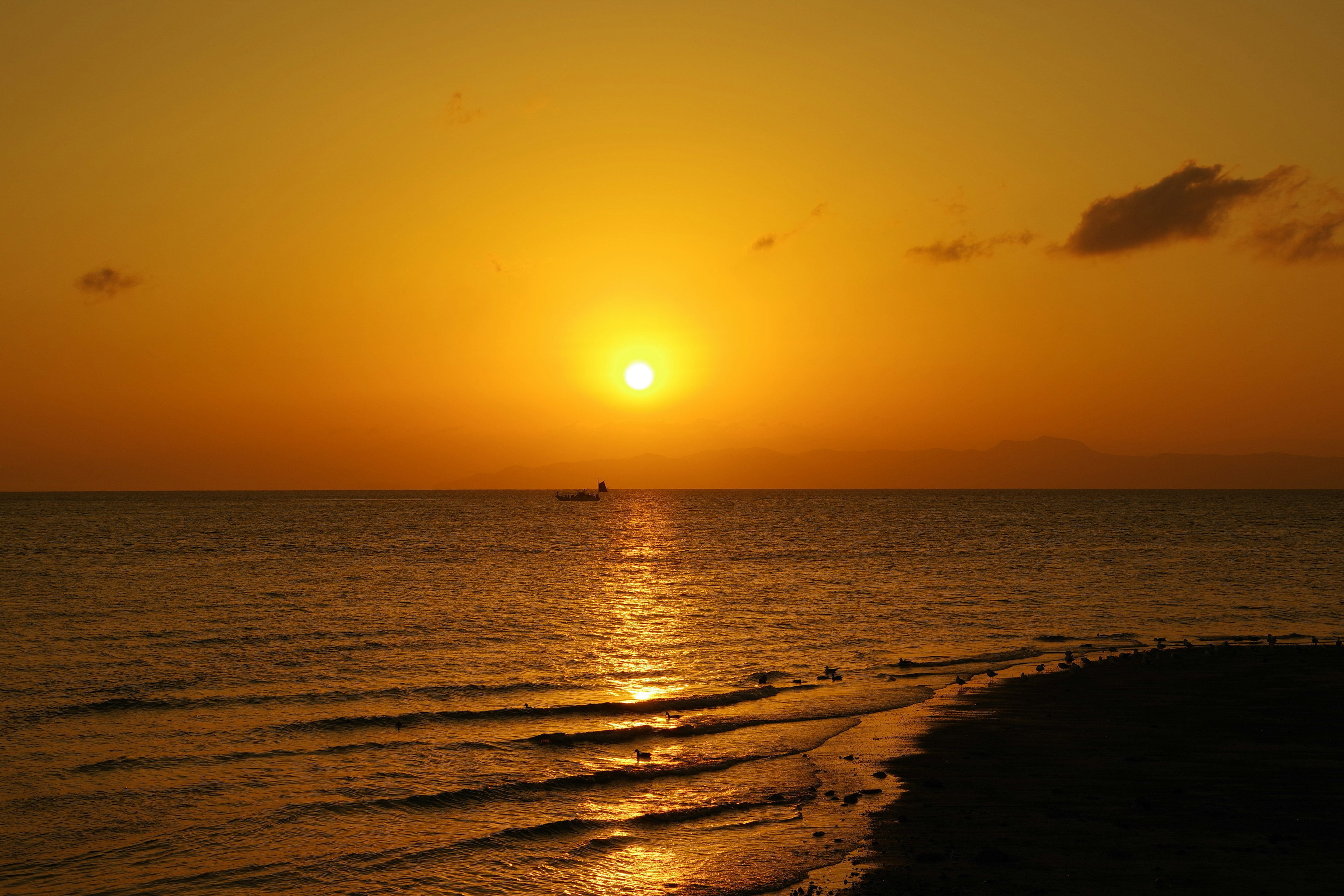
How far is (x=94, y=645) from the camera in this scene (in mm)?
34656

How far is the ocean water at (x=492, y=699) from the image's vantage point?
15117 mm

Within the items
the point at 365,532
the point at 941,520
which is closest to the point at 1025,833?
the point at 365,532

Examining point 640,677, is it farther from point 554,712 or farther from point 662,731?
point 662,731

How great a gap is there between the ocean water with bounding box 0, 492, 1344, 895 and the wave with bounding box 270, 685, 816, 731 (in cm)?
14

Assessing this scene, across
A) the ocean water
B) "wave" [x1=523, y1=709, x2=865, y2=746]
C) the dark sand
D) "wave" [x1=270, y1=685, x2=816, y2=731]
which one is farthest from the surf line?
"wave" [x1=270, y1=685, x2=816, y2=731]

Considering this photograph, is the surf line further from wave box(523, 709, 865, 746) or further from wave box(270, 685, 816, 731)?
wave box(270, 685, 816, 731)

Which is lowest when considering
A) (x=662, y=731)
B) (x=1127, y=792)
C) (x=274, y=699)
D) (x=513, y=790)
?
(x=662, y=731)

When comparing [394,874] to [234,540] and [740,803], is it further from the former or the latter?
[234,540]

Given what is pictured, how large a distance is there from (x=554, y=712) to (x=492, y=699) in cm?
263

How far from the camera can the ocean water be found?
1512cm

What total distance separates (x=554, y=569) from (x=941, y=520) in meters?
102

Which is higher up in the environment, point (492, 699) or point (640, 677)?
point (492, 699)

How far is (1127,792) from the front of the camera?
54.0ft

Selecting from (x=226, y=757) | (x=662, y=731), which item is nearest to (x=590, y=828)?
(x=662, y=731)
